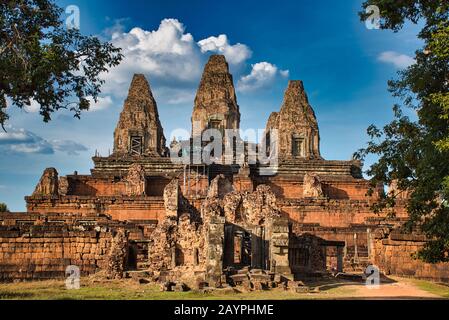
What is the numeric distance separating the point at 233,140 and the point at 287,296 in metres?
27.5

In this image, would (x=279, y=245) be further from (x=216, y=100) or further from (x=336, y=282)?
(x=216, y=100)

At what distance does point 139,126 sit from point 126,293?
28.9 metres

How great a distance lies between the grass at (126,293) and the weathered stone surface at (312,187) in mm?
16824

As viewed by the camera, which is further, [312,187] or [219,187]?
[312,187]

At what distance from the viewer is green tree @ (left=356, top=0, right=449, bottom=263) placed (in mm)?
12789

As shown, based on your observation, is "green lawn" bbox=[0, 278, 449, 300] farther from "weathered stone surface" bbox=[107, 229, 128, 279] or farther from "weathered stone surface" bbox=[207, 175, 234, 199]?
"weathered stone surface" bbox=[207, 175, 234, 199]

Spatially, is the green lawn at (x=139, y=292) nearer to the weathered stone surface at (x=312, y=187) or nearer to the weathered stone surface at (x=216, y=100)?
the weathered stone surface at (x=312, y=187)

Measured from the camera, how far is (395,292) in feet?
53.2

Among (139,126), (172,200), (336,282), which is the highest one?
(139,126)

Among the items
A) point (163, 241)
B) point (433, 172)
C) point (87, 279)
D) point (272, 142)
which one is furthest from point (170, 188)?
point (272, 142)

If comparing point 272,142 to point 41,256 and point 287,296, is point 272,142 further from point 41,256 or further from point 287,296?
point 287,296

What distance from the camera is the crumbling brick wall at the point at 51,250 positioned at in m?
20.1
